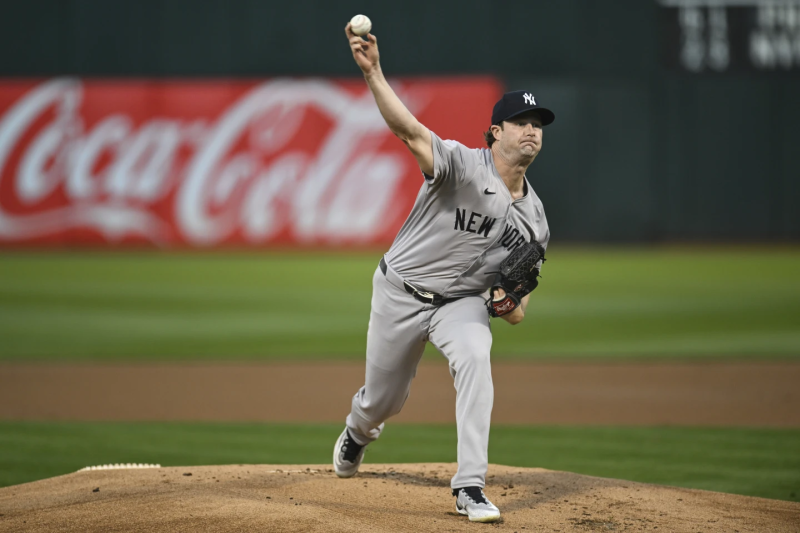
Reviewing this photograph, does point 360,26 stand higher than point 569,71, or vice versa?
point 569,71

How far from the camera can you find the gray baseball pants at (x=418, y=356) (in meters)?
4.10

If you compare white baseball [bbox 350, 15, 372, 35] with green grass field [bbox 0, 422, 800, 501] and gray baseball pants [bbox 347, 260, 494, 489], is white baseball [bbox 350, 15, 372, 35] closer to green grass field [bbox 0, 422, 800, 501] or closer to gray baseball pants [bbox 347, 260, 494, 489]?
gray baseball pants [bbox 347, 260, 494, 489]

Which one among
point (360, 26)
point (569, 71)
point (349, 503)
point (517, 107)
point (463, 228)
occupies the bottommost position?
point (349, 503)

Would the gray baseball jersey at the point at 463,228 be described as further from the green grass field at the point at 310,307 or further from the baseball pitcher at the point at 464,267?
the green grass field at the point at 310,307

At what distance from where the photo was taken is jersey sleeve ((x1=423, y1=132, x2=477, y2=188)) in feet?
13.5

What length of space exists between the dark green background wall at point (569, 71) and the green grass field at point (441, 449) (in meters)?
14.7

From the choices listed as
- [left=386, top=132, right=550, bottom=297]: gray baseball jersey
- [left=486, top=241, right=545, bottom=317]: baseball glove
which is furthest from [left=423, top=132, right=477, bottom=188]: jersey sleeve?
[left=486, top=241, right=545, bottom=317]: baseball glove

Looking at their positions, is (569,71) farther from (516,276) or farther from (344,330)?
(516,276)

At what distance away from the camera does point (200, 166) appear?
1906 cm

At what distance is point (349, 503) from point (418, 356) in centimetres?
75

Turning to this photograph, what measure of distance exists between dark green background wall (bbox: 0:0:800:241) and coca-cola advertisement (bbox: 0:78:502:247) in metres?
2.67

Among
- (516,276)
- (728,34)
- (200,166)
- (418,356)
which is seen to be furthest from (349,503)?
(728,34)

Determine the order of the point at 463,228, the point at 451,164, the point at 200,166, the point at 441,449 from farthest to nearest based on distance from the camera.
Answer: the point at 200,166, the point at 441,449, the point at 463,228, the point at 451,164

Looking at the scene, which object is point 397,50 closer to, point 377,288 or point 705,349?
point 705,349
